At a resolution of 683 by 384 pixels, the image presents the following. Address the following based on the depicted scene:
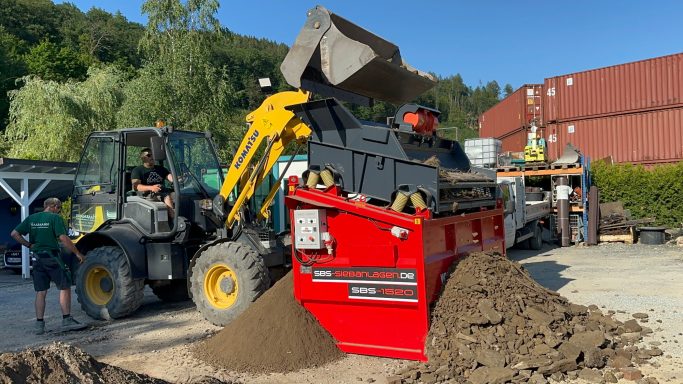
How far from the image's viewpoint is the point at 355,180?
18.6 feet

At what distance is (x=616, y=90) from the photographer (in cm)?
2164

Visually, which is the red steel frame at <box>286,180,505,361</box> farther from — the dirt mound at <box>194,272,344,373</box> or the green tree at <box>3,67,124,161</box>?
the green tree at <box>3,67,124,161</box>

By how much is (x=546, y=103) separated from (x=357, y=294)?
2020 centimetres

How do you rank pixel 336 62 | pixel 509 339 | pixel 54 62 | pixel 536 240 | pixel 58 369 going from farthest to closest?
pixel 54 62 → pixel 536 240 → pixel 336 62 → pixel 509 339 → pixel 58 369

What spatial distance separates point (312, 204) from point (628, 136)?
762 inches

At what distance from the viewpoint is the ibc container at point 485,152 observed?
1958 centimetres

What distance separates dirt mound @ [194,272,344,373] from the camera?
5195 mm

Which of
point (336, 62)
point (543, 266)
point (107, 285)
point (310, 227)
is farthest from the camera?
point (543, 266)

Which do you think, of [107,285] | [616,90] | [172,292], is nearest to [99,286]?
[107,285]

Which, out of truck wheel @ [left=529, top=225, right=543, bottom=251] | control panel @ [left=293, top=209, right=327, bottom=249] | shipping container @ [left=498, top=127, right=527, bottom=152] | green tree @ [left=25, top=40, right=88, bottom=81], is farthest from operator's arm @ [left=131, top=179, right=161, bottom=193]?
green tree @ [left=25, top=40, right=88, bottom=81]

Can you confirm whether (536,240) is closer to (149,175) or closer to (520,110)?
(520,110)

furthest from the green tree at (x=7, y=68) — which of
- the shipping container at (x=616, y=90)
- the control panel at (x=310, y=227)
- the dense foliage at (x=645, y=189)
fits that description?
the control panel at (x=310, y=227)

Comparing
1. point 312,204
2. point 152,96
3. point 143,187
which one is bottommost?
point 312,204

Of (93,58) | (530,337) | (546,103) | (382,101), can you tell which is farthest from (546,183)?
(93,58)
